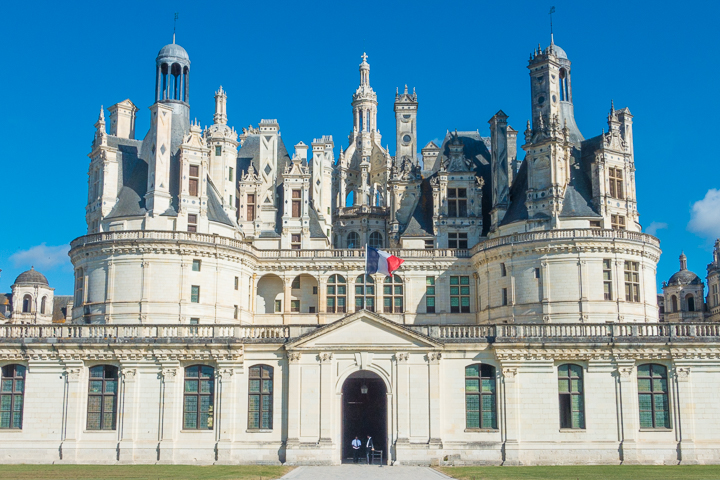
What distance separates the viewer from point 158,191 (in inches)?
2323

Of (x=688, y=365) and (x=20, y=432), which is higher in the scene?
(x=688, y=365)

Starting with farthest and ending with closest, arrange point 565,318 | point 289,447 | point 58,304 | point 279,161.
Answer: point 58,304
point 279,161
point 565,318
point 289,447

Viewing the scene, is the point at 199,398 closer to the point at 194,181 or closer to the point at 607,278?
the point at 194,181

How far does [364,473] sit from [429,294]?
27.3m

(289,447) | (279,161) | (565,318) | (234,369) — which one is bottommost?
(289,447)

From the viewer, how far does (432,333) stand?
139 ft

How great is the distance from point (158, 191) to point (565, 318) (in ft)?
93.3

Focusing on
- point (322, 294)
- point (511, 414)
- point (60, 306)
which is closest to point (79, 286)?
point (322, 294)

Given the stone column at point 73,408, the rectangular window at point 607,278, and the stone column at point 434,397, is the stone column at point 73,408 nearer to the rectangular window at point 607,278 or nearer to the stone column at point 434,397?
the stone column at point 434,397

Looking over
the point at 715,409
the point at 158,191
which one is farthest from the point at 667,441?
the point at 158,191

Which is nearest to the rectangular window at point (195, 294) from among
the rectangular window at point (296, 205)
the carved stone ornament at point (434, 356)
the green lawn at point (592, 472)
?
the rectangular window at point (296, 205)

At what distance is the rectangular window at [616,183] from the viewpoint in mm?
58844

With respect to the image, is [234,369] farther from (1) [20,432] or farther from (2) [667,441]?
(2) [667,441]

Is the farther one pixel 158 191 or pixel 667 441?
pixel 158 191
